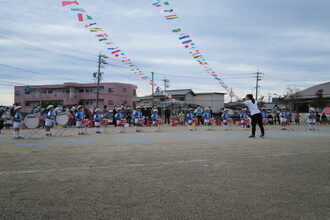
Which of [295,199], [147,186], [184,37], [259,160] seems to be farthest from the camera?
[184,37]

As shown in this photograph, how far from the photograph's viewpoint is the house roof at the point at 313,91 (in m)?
46.2

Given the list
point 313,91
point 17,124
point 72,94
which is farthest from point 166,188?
point 313,91

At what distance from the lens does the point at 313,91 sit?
49625 mm

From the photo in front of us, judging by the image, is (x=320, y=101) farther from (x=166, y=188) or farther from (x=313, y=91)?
(x=166, y=188)

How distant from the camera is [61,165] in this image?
543 cm

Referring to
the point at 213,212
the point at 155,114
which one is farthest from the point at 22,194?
the point at 155,114

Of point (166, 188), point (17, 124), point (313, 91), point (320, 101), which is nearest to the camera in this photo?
point (166, 188)

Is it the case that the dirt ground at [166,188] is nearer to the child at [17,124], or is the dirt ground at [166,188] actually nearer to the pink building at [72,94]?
the child at [17,124]

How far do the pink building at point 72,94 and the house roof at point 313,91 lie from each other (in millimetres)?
33446

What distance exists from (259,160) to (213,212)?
3.34 m

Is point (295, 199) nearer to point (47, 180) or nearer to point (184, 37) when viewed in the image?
point (47, 180)

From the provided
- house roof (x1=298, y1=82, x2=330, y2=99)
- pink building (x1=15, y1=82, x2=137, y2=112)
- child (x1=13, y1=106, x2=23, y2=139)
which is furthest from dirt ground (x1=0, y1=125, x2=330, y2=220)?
pink building (x1=15, y1=82, x2=137, y2=112)

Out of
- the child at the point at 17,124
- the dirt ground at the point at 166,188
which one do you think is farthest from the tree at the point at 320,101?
the child at the point at 17,124

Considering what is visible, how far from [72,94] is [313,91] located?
45.4 metres
